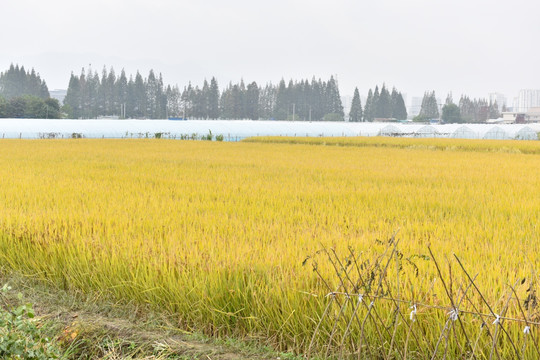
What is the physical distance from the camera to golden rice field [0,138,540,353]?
9.34 feet

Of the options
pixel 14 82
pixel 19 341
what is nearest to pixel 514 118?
pixel 14 82

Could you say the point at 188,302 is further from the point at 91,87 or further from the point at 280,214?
the point at 91,87

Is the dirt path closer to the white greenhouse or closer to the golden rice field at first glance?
the golden rice field

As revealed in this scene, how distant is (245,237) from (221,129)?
37.7 metres

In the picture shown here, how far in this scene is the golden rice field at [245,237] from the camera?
2848 millimetres

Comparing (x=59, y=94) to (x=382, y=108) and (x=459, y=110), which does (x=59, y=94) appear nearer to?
(x=382, y=108)

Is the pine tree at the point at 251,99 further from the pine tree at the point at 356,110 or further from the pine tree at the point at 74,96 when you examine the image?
the pine tree at the point at 74,96

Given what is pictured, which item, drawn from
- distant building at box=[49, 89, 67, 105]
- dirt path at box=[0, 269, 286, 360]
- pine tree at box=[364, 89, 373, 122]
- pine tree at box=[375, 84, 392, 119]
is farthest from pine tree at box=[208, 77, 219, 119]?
dirt path at box=[0, 269, 286, 360]

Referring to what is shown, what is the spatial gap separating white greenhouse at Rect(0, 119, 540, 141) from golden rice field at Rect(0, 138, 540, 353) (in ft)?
90.6

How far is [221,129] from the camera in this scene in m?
41.1

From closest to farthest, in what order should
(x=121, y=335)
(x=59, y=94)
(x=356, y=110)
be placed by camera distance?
(x=121, y=335)
(x=356, y=110)
(x=59, y=94)

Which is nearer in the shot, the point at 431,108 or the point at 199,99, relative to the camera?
the point at 199,99

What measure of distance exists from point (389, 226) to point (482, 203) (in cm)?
194

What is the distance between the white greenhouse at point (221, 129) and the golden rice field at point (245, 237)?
27.6m
